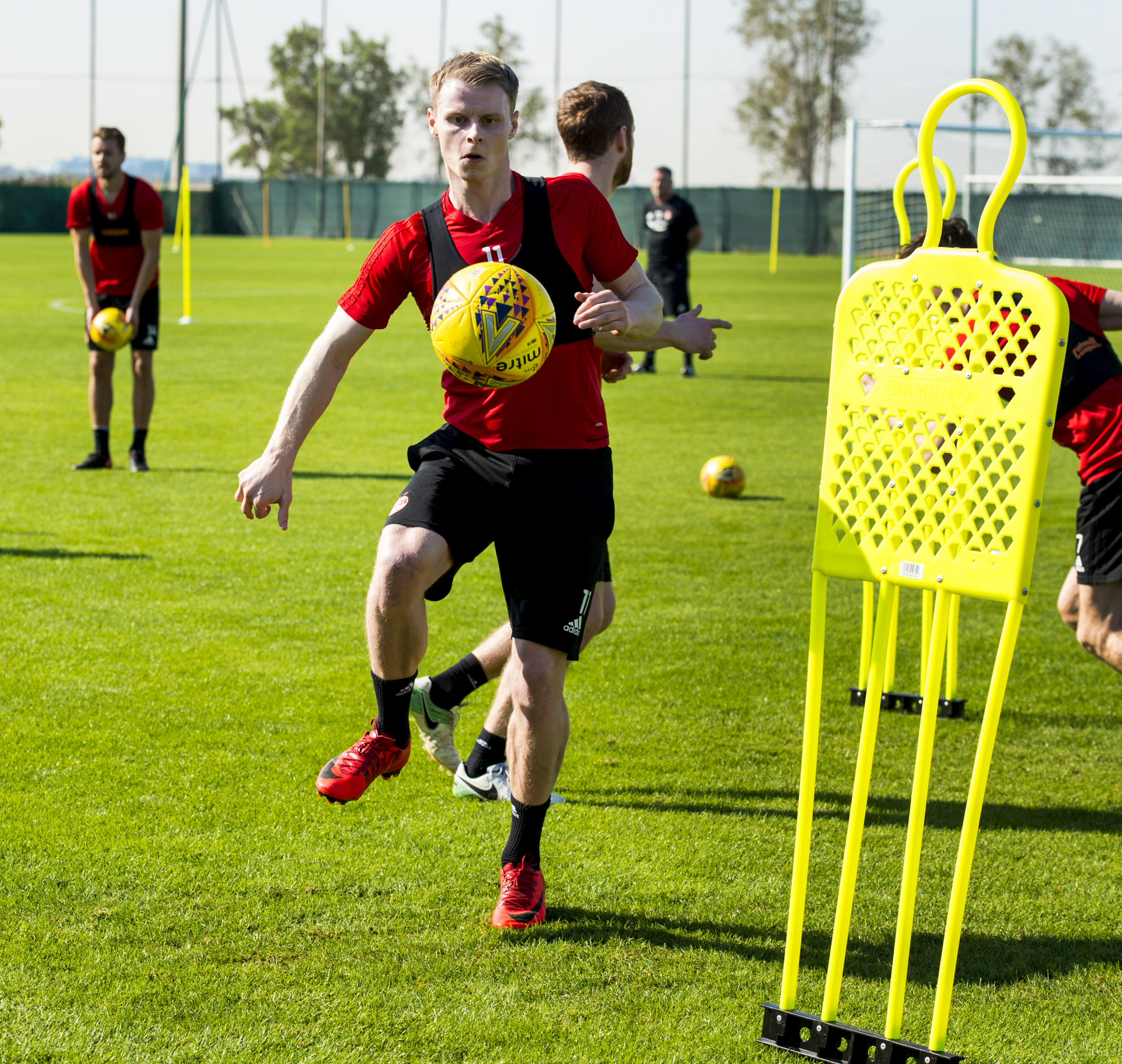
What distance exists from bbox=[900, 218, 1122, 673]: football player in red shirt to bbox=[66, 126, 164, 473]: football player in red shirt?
7.37m

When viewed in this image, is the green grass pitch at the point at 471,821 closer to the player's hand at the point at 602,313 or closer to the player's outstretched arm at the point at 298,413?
the player's outstretched arm at the point at 298,413

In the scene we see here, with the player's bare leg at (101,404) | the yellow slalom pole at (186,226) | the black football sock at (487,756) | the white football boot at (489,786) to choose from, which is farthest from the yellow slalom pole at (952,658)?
the yellow slalom pole at (186,226)

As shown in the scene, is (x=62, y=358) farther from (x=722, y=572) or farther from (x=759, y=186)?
(x=759, y=186)

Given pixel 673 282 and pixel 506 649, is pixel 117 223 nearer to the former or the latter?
pixel 506 649

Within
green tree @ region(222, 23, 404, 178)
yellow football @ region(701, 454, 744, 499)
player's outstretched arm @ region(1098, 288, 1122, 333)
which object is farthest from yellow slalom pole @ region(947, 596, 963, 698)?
green tree @ region(222, 23, 404, 178)

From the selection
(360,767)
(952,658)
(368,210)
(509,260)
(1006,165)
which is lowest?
(952,658)

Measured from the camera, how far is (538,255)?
3.85 meters

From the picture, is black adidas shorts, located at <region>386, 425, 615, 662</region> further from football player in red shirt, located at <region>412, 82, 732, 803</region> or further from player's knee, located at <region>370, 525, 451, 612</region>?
football player in red shirt, located at <region>412, 82, 732, 803</region>

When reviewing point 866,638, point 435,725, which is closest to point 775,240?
point 866,638

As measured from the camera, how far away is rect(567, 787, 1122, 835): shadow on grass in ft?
15.5

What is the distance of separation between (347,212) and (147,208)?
154ft

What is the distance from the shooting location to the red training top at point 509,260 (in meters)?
3.83

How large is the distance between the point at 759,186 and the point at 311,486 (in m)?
46.7

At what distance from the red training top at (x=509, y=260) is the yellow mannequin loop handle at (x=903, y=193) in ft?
3.02
